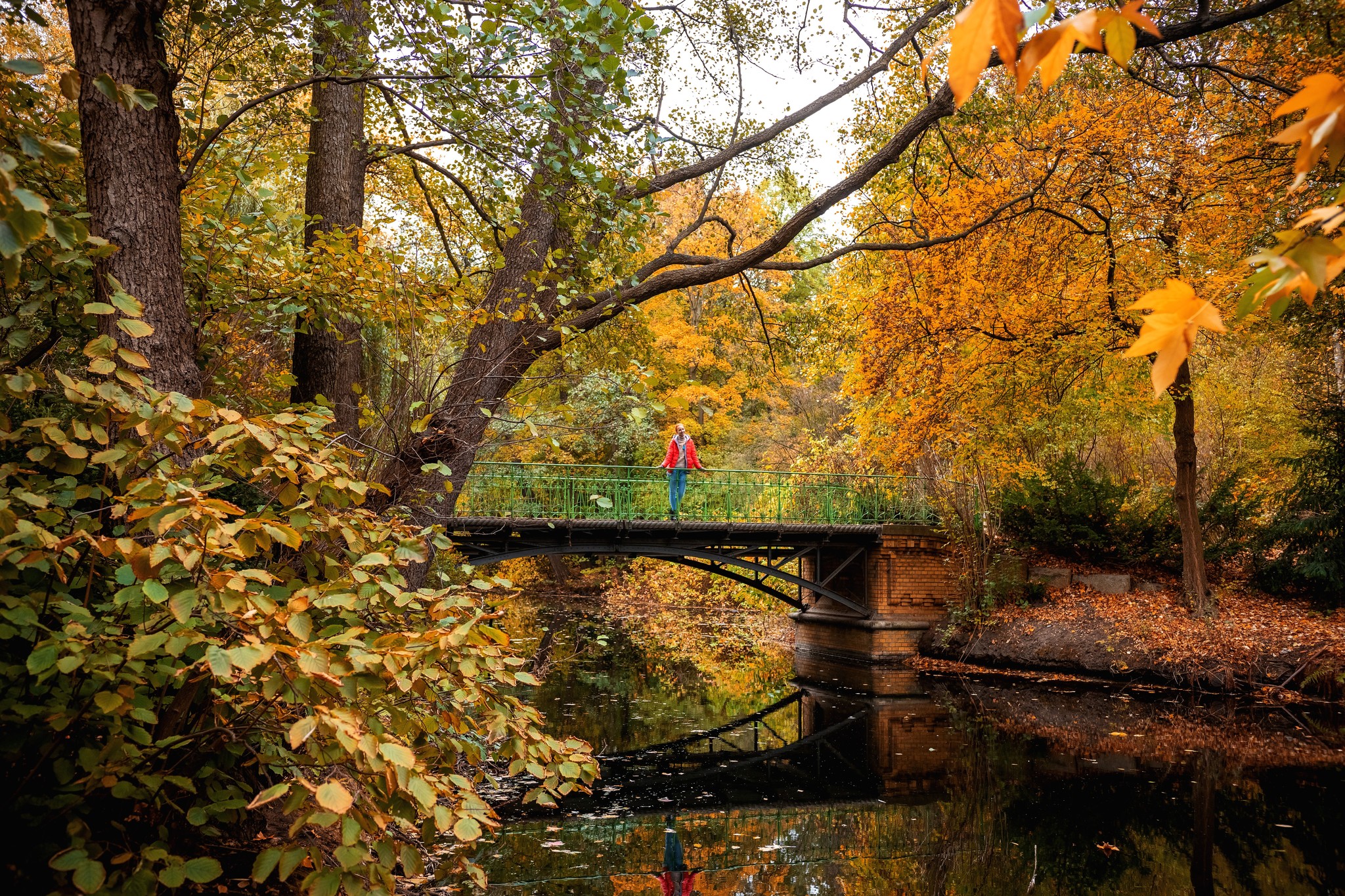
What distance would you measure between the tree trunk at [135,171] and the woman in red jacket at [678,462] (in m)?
10.7

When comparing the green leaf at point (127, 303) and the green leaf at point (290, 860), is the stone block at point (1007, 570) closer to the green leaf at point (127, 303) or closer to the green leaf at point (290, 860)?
the green leaf at point (290, 860)

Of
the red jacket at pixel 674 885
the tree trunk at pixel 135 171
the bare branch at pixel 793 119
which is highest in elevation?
the bare branch at pixel 793 119

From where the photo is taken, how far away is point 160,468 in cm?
253

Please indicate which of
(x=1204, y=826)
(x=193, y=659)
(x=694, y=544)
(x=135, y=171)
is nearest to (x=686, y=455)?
(x=694, y=544)

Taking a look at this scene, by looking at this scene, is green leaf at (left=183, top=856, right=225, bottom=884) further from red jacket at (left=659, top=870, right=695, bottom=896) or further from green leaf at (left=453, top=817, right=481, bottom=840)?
red jacket at (left=659, top=870, right=695, bottom=896)

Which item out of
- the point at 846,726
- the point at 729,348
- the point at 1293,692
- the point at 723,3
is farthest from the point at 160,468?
the point at 729,348

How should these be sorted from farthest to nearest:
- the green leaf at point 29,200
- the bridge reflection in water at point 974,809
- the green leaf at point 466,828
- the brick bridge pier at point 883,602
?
1. the brick bridge pier at point 883,602
2. the bridge reflection in water at point 974,809
3. the green leaf at point 466,828
4. the green leaf at point 29,200

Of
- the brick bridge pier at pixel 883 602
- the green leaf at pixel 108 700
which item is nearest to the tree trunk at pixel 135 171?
the green leaf at pixel 108 700

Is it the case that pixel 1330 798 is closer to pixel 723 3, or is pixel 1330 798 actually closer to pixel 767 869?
pixel 767 869

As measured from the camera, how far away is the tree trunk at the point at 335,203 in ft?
19.5

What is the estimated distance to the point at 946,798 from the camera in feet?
26.2

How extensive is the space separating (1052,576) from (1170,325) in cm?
1581

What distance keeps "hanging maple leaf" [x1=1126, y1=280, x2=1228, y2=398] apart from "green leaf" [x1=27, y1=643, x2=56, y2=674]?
2.45 meters

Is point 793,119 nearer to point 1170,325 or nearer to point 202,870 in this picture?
point 202,870
